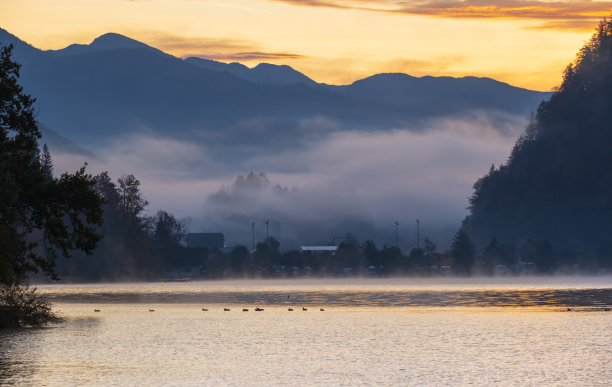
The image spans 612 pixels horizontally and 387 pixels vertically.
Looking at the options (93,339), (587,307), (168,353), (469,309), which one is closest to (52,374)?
(168,353)

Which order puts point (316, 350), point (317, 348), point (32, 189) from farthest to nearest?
1. point (32, 189)
2. point (317, 348)
3. point (316, 350)

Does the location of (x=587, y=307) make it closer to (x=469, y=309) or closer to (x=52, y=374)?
(x=469, y=309)

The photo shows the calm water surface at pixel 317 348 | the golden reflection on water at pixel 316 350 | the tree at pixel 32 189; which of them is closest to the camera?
the golden reflection on water at pixel 316 350

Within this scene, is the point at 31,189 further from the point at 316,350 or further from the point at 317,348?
the point at 316,350

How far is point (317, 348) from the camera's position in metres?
67.4

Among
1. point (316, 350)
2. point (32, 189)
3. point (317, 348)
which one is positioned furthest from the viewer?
point (32, 189)

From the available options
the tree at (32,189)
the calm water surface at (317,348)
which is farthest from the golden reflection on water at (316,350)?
the tree at (32,189)

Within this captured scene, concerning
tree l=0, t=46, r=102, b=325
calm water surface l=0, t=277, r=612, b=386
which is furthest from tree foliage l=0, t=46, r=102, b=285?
calm water surface l=0, t=277, r=612, b=386

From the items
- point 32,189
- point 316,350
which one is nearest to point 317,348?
point 316,350

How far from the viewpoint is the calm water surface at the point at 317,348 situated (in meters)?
51.7

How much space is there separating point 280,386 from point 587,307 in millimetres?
73923

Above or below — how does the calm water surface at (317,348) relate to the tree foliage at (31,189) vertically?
below

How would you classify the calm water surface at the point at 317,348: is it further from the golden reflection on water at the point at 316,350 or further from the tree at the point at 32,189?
the tree at the point at 32,189

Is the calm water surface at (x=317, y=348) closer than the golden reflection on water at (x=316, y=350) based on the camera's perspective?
No
